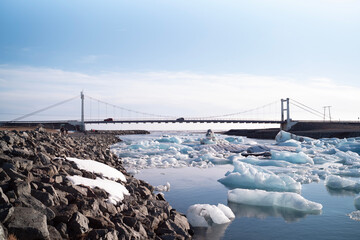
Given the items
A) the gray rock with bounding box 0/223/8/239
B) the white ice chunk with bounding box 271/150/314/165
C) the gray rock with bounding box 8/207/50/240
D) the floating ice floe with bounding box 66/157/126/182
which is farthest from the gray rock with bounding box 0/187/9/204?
the white ice chunk with bounding box 271/150/314/165

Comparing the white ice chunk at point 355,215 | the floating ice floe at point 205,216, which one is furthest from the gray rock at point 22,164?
the white ice chunk at point 355,215

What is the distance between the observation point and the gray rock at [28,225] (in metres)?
2.69

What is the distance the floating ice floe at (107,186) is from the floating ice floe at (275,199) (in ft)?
7.85

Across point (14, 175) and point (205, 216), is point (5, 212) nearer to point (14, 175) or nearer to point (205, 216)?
point (14, 175)

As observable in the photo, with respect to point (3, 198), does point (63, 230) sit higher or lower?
lower

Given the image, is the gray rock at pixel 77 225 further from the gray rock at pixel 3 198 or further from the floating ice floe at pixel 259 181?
the floating ice floe at pixel 259 181

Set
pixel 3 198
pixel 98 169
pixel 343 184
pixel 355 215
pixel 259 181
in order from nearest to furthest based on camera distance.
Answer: pixel 3 198, pixel 355 215, pixel 98 169, pixel 259 181, pixel 343 184

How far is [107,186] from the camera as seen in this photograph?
4.59 metres

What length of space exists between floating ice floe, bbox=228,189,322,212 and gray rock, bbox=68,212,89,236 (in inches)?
142

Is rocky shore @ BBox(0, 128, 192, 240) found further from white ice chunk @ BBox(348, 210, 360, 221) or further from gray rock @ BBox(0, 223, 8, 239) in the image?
white ice chunk @ BBox(348, 210, 360, 221)

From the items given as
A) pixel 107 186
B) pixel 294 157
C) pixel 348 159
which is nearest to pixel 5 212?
pixel 107 186

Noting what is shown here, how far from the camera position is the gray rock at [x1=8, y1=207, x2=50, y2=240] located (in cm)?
269

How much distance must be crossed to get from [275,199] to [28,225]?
14.6 ft

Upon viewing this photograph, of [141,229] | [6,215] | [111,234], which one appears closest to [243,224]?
[141,229]
